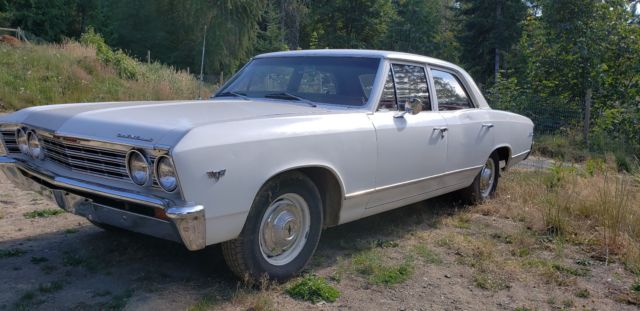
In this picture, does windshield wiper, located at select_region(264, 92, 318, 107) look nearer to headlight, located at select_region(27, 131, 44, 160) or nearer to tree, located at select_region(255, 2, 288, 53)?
headlight, located at select_region(27, 131, 44, 160)

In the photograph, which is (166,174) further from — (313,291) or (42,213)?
(42,213)

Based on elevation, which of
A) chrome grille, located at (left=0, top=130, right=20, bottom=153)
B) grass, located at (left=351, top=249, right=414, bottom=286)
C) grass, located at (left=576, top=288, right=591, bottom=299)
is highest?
chrome grille, located at (left=0, top=130, right=20, bottom=153)

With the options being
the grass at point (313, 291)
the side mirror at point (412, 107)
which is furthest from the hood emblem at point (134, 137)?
the side mirror at point (412, 107)

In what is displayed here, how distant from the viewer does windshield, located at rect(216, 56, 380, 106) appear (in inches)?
179

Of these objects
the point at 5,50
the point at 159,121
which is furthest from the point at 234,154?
the point at 5,50

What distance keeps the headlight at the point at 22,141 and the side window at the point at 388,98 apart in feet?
8.50

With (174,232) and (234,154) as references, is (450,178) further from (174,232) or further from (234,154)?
(174,232)

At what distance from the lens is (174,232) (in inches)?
118

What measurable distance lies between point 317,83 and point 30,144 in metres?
2.19

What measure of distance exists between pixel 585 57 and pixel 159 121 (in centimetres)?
1208

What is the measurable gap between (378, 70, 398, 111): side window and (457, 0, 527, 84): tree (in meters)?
29.0

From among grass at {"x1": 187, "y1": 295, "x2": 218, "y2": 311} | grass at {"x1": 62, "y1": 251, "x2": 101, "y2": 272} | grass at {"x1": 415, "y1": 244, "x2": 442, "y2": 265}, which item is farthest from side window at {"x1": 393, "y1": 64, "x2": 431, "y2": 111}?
grass at {"x1": 62, "y1": 251, "x2": 101, "y2": 272}

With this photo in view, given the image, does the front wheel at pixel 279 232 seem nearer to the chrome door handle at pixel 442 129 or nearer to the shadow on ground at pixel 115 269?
the shadow on ground at pixel 115 269

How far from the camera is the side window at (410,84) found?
15.8 ft
